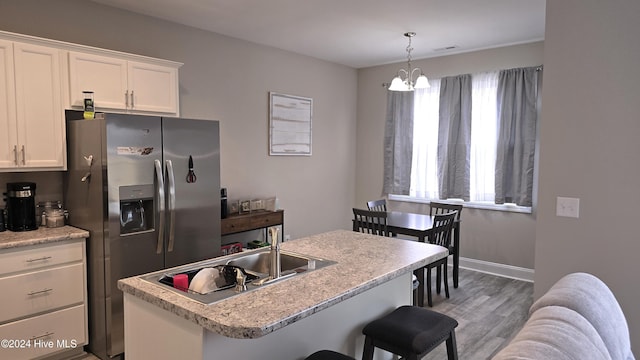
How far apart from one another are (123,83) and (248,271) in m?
2.19

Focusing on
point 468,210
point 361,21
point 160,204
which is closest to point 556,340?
point 160,204

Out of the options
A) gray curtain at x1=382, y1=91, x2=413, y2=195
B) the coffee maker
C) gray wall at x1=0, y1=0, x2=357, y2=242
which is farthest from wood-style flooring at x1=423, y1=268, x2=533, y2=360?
the coffee maker

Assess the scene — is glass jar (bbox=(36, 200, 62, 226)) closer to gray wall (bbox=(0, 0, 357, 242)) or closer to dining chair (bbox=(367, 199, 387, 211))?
gray wall (bbox=(0, 0, 357, 242))

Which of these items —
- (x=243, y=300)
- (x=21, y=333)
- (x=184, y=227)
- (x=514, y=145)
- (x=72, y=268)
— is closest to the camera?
(x=243, y=300)

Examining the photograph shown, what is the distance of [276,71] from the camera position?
5.10 m

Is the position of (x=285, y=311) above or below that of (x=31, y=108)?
below

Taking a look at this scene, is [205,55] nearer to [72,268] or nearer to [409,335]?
[72,268]

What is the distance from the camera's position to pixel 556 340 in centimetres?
109

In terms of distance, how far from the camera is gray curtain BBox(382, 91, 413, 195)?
576cm

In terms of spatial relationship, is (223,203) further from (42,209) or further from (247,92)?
(42,209)

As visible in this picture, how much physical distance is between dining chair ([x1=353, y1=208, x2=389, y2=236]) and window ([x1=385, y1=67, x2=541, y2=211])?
1.74 meters

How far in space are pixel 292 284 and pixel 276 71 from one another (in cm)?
383

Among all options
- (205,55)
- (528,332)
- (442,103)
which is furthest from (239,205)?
(528,332)

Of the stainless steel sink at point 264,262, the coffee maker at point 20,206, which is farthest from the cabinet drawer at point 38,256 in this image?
the stainless steel sink at point 264,262
